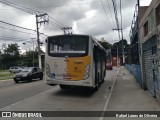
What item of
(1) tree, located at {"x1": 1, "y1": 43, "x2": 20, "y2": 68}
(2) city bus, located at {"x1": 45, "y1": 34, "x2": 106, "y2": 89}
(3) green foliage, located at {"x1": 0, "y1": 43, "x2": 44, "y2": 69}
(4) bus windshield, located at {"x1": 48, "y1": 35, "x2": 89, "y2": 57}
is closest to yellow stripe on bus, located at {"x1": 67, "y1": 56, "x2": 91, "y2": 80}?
(2) city bus, located at {"x1": 45, "y1": 34, "x2": 106, "y2": 89}

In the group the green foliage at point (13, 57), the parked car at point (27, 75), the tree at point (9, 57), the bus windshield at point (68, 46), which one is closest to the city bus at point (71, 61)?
the bus windshield at point (68, 46)

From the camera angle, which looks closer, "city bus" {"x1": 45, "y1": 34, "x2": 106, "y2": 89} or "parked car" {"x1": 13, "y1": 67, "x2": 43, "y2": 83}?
"city bus" {"x1": 45, "y1": 34, "x2": 106, "y2": 89}

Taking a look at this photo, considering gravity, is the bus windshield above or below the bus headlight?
above

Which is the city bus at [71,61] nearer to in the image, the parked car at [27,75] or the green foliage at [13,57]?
the parked car at [27,75]

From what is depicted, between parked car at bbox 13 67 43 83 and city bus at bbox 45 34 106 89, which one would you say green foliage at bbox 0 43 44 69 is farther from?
city bus at bbox 45 34 106 89

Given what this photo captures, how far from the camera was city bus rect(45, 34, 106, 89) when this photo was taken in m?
14.9

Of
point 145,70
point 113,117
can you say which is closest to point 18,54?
point 145,70

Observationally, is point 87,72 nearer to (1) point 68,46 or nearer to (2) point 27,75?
(1) point 68,46

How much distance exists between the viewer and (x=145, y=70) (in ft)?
59.5

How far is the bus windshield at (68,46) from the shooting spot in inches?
595

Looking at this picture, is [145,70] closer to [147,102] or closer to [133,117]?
[147,102]

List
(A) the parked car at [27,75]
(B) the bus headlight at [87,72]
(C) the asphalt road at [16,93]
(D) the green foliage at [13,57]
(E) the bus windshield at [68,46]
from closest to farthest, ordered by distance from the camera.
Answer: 1. (C) the asphalt road at [16,93]
2. (B) the bus headlight at [87,72]
3. (E) the bus windshield at [68,46]
4. (A) the parked car at [27,75]
5. (D) the green foliage at [13,57]

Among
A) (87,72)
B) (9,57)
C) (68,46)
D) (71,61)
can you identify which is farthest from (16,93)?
(9,57)

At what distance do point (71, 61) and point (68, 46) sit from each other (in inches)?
34.1
